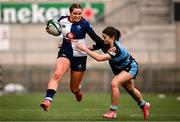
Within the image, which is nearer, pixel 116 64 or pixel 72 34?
pixel 116 64

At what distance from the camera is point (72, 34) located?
16.0m

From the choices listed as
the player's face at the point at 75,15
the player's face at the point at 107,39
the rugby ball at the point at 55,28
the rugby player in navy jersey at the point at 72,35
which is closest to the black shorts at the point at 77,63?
the rugby player in navy jersey at the point at 72,35

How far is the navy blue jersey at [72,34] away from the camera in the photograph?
52.6ft

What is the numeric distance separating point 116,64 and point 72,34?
1.00 metres

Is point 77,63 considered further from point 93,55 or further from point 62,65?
point 93,55

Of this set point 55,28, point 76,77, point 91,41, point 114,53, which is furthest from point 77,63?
point 91,41

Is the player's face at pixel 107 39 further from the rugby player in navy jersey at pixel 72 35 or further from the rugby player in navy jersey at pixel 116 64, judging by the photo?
the rugby player in navy jersey at pixel 72 35

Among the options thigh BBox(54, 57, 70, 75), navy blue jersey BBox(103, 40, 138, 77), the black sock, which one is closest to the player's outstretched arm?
navy blue jersey BBox(103, 40, 138, 77)

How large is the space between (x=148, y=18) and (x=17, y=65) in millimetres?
5649

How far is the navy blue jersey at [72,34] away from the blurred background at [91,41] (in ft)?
53.1

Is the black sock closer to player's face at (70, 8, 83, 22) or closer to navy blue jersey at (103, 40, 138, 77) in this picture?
navy blue jersey at (103, 40, 138, 77)

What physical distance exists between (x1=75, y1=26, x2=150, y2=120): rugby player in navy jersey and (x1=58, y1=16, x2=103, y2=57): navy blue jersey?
14.1 inches

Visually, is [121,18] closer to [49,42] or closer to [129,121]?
[49,42]

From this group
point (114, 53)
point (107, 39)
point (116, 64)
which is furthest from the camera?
point (116, 64)
